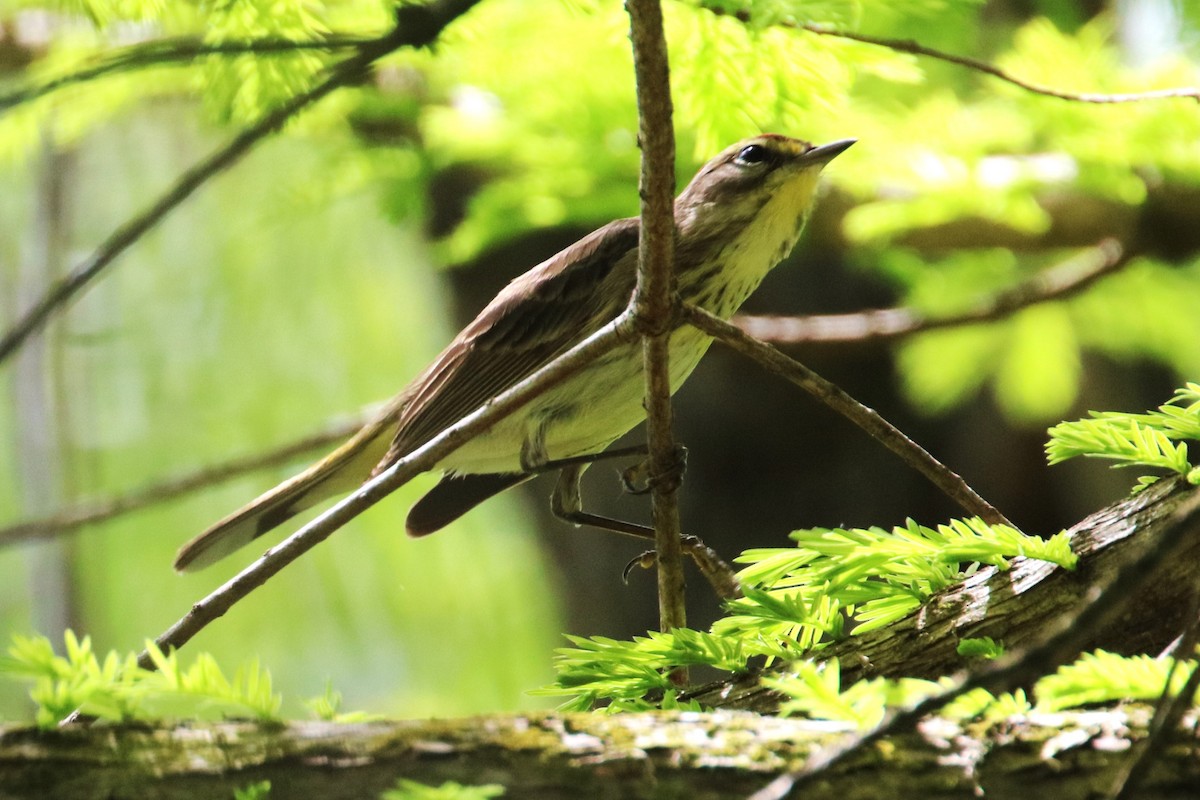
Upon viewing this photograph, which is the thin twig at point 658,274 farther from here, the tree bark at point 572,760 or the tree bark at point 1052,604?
the tree bark at point 572,760

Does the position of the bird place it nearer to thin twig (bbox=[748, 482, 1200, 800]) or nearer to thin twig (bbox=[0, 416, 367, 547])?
thin twig (bbox=[0, 416, 367, 547])

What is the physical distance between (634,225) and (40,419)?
293 cm

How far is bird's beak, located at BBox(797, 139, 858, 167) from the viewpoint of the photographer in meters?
3.13

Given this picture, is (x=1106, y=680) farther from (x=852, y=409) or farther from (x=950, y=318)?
(x=950, y=318)

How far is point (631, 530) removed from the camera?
131 inches

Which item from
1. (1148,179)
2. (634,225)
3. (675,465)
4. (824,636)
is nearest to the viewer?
(824,636)

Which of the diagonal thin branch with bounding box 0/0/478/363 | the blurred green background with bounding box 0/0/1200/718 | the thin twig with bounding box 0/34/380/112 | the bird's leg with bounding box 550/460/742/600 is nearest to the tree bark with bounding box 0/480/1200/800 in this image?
the diagonal thin branch with bounding box 0/0/478/363

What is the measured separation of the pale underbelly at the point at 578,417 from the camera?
121 inches

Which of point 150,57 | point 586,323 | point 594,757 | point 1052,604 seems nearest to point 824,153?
point 586,323

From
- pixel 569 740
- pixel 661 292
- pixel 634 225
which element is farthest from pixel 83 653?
pixel 634 225

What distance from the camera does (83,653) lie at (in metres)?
1.45

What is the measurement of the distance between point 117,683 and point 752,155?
245 cm

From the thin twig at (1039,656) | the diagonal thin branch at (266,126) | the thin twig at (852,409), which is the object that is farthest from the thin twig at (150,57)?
the thin twig at (1039,656)

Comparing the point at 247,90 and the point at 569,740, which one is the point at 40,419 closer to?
the point at 247,90
